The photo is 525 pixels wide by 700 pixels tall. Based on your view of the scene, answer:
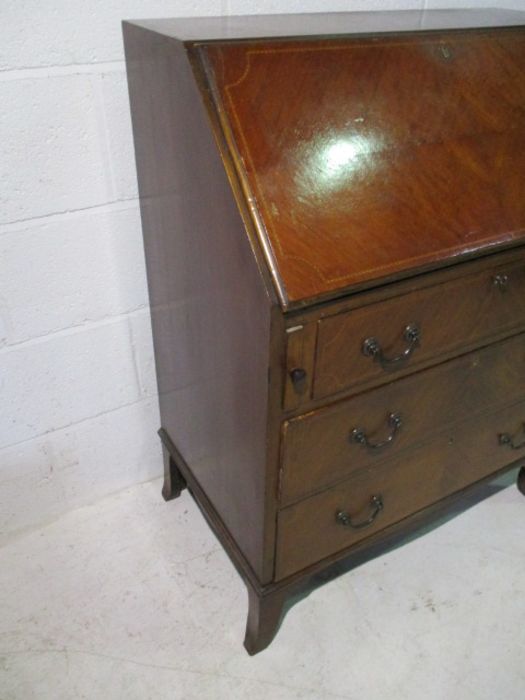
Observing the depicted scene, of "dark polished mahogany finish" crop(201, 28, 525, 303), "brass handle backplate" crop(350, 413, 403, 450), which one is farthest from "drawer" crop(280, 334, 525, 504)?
"dark polished mahogany finish" crop(201, 28, 525, 303)

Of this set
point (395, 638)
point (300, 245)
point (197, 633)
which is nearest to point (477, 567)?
point (395, 638)

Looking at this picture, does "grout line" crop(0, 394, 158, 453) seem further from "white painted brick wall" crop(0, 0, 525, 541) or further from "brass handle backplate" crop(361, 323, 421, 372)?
"brass handle backplate" crop(361, 323, 421, 372)

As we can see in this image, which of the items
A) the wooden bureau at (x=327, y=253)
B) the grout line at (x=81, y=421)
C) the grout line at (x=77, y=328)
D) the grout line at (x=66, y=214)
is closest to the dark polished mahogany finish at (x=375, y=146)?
the wooden bureau at (x=327, y=253)

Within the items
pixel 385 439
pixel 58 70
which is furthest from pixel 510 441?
pixel 58 70

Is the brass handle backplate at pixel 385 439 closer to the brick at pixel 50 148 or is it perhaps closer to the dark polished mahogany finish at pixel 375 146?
the dark polished mahogany finish at pixel 375 146

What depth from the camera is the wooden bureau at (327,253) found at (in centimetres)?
86

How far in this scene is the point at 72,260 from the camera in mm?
1293

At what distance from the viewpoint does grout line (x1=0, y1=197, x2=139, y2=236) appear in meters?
1.20

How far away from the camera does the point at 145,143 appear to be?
3.77 feet

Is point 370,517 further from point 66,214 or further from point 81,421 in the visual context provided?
point 66,214

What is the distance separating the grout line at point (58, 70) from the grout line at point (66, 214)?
25 cm

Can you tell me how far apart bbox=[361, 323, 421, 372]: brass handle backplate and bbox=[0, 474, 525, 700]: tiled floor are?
0.68 meters

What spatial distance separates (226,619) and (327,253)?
0.91m

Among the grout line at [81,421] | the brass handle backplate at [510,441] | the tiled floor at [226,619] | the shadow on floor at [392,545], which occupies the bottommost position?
the tiled floor at [226,619]
